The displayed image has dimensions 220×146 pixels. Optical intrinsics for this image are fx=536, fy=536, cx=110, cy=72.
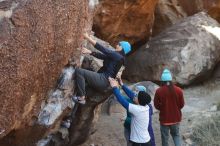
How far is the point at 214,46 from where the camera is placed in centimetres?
1274

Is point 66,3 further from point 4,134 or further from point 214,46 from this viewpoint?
point 214,46

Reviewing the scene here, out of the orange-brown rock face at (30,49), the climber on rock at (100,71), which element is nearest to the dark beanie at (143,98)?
the climber on rock at (100,71)

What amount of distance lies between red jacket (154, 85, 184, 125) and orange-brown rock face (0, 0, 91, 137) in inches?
62.2

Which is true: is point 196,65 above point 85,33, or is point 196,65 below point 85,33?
below

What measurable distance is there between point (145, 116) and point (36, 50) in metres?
1.70

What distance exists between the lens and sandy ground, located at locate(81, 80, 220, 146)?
30.4 feet

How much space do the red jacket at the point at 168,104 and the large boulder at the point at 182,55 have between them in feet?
13.4

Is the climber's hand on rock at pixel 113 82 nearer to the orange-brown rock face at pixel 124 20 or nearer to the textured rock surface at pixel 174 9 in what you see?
the orange-brown rock face at pixel 124 20

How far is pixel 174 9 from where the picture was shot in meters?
15.0

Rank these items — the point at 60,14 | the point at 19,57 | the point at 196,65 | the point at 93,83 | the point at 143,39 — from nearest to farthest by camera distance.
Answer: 1. the point at 19,57
2. the point at 60,14
3. the point at 93,83
4. the point at 196,65
5. the point at 143,39

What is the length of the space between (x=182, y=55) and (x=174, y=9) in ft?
10.0

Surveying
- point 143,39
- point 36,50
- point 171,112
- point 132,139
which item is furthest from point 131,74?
point 36,50

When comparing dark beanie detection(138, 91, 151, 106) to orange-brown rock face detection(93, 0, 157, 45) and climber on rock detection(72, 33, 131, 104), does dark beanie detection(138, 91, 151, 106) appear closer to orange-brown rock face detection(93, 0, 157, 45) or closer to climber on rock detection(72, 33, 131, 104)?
climber on rock detection(72, 33, 131, 104)

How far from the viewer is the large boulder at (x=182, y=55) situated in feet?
40.2
